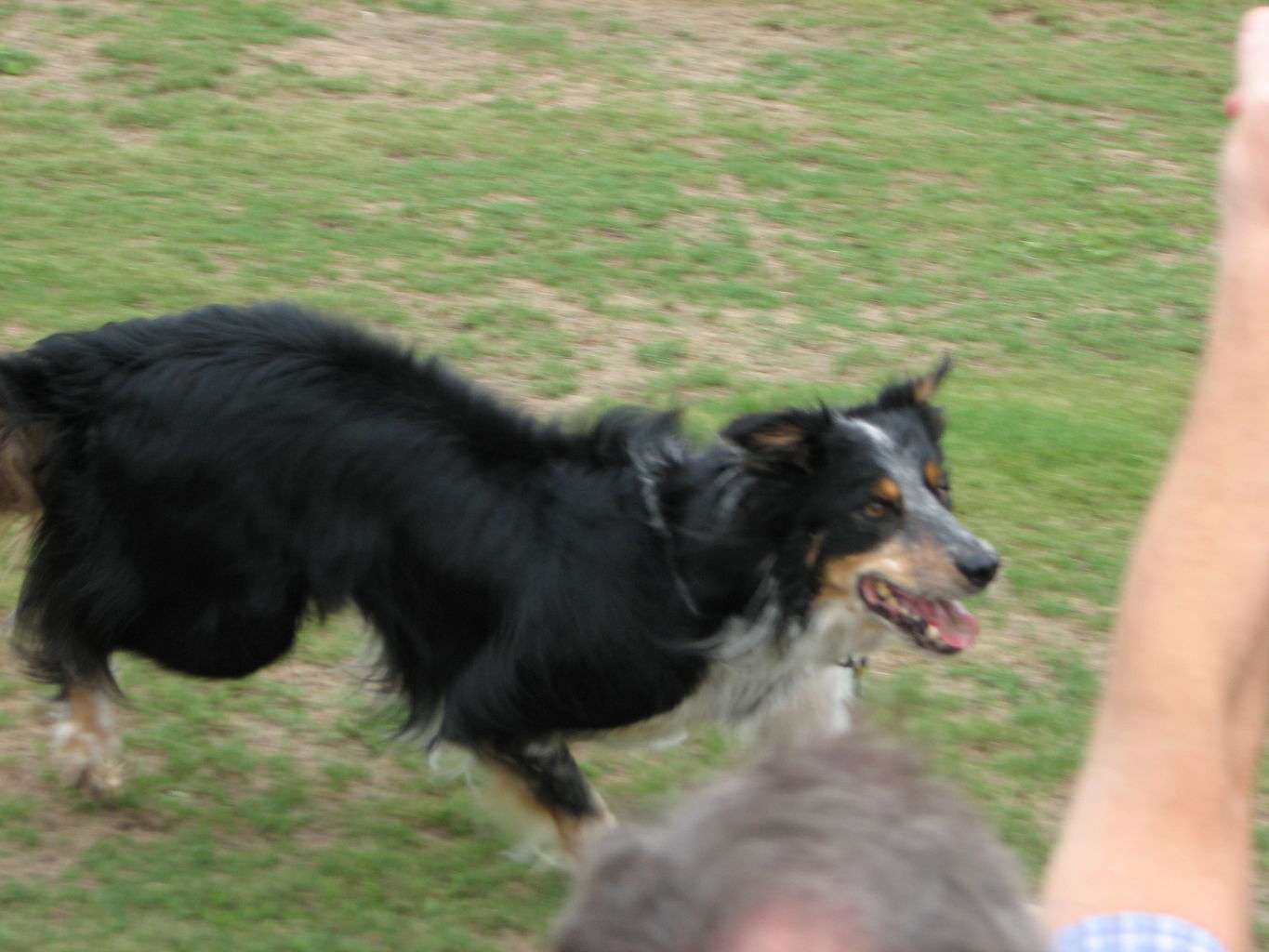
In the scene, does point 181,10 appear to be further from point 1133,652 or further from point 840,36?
point 1133,652

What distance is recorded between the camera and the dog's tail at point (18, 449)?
160 inches

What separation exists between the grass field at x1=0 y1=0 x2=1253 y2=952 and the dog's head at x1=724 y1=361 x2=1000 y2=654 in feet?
1.21

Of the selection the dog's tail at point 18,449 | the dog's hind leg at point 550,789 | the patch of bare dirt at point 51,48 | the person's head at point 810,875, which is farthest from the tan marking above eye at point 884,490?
the patch of bare dirt at point 51,48

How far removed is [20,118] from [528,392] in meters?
4.01

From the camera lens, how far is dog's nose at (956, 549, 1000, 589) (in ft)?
12.5

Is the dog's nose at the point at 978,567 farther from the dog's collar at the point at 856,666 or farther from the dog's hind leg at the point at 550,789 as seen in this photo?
the dog's hind leg at the point at 550,789

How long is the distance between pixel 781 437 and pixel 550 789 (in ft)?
3.69

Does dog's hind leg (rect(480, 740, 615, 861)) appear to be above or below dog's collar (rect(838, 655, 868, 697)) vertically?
below

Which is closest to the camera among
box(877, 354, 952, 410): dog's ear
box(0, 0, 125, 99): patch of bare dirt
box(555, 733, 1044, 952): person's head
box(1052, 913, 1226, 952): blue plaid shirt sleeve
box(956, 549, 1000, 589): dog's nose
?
box(555, 733, 1044, 952): person's head

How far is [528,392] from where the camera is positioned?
6441mm

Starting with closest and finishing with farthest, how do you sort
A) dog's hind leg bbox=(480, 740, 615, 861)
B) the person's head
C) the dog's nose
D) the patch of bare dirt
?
the person's head < the dog's nose < dog's hind leg bbox=(480, 740, 615, 861) < the patch of bare dirt

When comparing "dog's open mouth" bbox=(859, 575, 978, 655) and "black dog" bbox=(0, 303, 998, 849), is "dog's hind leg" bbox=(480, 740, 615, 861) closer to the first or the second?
"black dog" bbox=(0, 303, 998, 849)

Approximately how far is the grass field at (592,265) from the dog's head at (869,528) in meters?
0.37

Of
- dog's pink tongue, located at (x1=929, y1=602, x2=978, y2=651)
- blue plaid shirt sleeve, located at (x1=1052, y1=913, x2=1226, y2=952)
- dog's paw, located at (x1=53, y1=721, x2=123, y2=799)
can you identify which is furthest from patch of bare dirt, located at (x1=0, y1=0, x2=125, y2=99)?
blue plaid shirt sleeve, located at (x1=1052, y1=913, x2=1226, y2=952)
